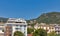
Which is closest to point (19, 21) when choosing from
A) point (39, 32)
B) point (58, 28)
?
point (39, 32)

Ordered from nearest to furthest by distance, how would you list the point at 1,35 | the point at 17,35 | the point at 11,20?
the point at 17,35, the point at 1,35, the point at 11,20

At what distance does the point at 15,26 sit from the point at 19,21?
1568 mm

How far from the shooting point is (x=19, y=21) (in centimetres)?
5047

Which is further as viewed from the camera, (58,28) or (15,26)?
(58,28)

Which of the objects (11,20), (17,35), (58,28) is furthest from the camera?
(58,28)

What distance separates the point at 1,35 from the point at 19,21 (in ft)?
17.2

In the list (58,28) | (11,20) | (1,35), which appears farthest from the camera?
(58,28)

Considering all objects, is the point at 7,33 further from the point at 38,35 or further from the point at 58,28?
the point at 58,28

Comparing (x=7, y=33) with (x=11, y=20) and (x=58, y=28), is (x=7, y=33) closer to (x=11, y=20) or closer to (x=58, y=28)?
(x=11, y=20)

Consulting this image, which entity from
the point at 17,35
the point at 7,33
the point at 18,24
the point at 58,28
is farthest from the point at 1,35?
the point at 58,28

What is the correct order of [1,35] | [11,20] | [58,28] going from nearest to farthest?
[1,35]
[11,20]
[58,28]

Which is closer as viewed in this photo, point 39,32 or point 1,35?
point 39,32

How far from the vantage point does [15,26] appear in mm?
49812

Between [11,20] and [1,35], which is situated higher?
[11,20]
